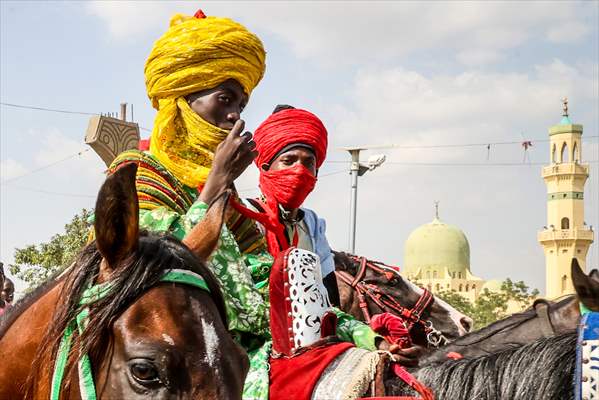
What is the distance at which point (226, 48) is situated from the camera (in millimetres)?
3754

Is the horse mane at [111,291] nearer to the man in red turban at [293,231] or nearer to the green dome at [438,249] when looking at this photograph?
the man in red turban at [293,231]

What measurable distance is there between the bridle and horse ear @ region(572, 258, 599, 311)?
133 inches

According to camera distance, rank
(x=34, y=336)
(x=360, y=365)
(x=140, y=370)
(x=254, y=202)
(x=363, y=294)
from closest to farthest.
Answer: (x=140, y=370)
(x=34, y=336)
(x=360, y=365)
(x=254, y=202)
(x=363, y=294)

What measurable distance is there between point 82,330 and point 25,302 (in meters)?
0.37

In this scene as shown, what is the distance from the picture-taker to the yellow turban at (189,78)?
3.71m

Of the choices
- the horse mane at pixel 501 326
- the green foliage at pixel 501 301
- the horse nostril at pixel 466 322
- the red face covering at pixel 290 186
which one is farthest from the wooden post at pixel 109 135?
the green foliage at pixel 501 301

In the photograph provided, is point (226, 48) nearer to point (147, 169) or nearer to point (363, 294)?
point (147, 169)

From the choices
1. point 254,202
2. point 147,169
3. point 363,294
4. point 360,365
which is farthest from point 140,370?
point 363,294

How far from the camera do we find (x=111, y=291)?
6.84 ft

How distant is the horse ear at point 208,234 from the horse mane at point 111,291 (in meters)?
0.11

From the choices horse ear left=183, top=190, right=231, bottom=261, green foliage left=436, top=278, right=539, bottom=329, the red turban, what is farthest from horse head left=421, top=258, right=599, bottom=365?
green foliage left=436, top=278, right=539, bottom=329

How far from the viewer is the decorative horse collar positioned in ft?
6.72

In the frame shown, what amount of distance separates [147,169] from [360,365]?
1.22 metres

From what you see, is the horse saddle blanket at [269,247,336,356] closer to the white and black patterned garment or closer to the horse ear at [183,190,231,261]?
the white and black patterned garment
